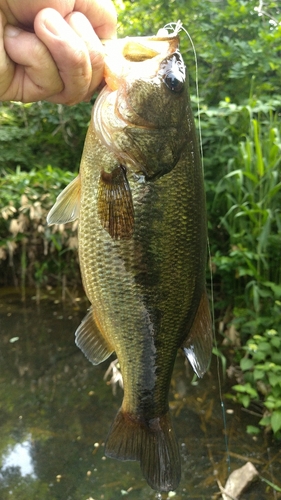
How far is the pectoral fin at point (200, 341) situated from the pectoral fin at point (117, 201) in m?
0.38

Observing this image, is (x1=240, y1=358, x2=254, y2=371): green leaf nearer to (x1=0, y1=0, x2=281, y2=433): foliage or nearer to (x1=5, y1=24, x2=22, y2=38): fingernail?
(x1=0, y1=0, x2=281, y2=433): foliage

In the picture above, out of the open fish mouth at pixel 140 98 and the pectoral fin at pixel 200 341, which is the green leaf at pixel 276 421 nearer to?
the pectoral fin at pixel 200 341

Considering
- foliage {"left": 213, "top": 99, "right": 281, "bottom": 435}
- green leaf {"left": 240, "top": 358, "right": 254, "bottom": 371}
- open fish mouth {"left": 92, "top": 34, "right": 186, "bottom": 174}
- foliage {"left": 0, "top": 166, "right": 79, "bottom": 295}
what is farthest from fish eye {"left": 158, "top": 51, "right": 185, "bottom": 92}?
foliage {"left": 0, "top": 166, "right": 79, "bottom": 295}

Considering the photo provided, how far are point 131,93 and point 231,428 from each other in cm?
263

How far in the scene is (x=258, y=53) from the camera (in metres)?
4.36

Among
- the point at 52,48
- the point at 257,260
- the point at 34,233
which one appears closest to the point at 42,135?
the point at 34,233

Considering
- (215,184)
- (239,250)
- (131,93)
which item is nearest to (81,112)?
(215,184)

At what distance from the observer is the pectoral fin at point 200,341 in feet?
4.54

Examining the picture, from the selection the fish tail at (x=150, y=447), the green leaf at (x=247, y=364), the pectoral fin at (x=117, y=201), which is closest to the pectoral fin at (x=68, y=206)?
the pectoral fin at (x=117, y=201)

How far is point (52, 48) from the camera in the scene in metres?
1.05

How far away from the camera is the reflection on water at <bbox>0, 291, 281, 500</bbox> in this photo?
2.71 metres

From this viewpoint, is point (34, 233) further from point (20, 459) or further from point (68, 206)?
point (68, 206)

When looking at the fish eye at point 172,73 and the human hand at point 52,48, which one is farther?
the fish eye at point 172,73

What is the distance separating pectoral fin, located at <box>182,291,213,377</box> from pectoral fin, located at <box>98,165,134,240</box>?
378 mm
